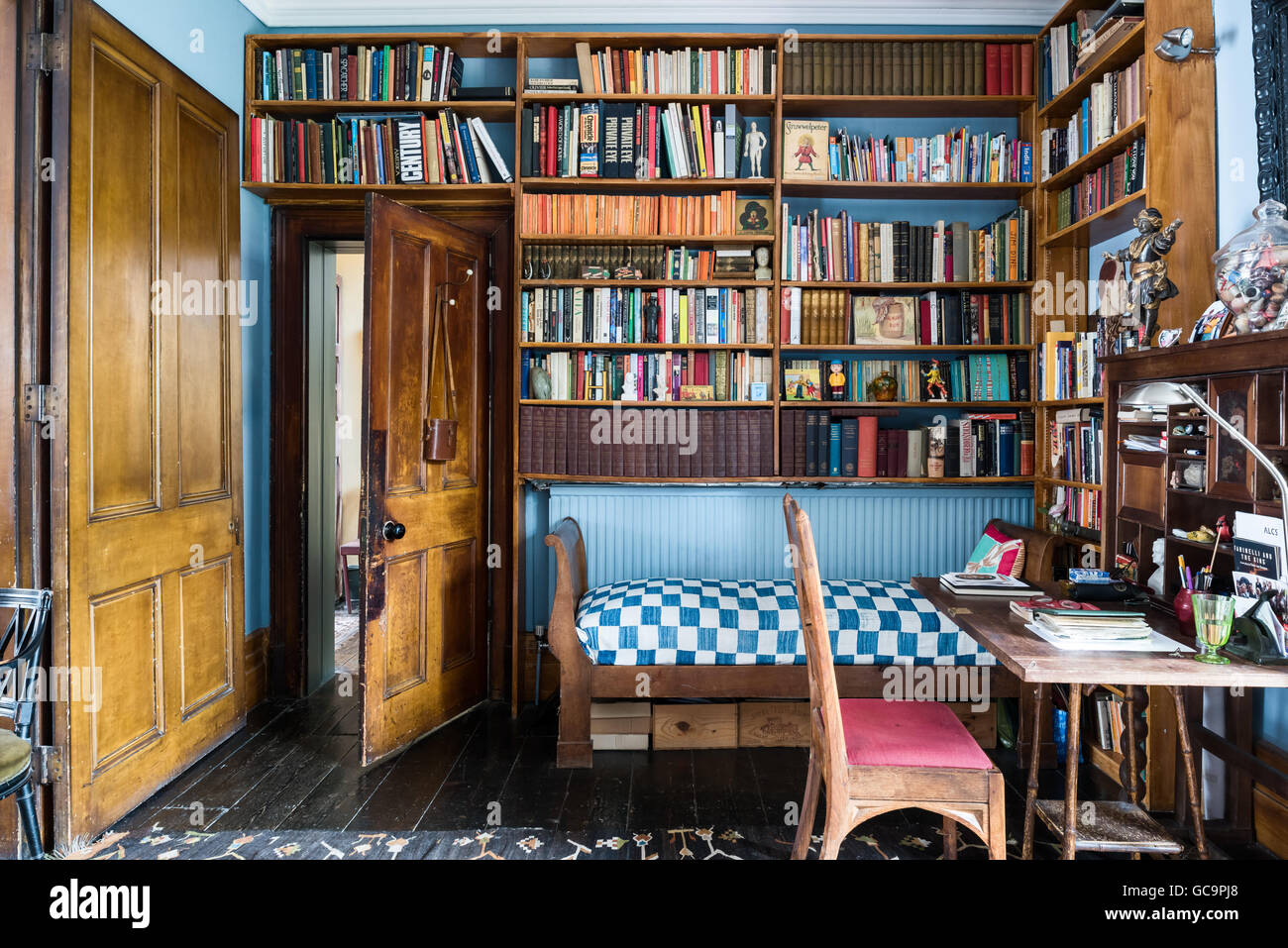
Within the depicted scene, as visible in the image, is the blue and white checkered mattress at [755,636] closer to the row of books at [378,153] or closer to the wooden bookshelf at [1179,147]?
the wooden bookshelf at [1179,147]

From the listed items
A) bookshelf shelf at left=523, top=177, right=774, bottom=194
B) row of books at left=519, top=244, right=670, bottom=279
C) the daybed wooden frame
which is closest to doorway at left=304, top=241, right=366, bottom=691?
row of books at left=519, top=244, right=670, bottom=279

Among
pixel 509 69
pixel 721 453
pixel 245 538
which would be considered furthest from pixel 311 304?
pixel 721 453

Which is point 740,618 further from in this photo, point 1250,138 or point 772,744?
point 1250,138

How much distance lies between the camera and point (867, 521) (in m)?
3.87

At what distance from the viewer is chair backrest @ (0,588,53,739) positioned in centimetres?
214

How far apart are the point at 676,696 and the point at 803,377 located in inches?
60.7

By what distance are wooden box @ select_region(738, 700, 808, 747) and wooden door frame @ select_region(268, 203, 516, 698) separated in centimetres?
124

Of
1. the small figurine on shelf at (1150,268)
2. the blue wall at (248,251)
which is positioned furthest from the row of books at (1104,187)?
the blue wall at (248,251)

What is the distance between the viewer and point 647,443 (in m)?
3.77

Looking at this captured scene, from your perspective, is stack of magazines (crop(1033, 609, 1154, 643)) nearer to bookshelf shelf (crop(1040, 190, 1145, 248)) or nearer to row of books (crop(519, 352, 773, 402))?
bookshelf shelf (crop(1040, 190, 1145, 248))

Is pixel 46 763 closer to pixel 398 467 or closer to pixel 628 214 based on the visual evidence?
pixel 398 467

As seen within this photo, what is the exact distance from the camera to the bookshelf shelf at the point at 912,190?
3.64 meters

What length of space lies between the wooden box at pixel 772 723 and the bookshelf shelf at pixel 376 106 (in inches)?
111

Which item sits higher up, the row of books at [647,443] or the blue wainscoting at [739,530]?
the row of books at [647,443]
